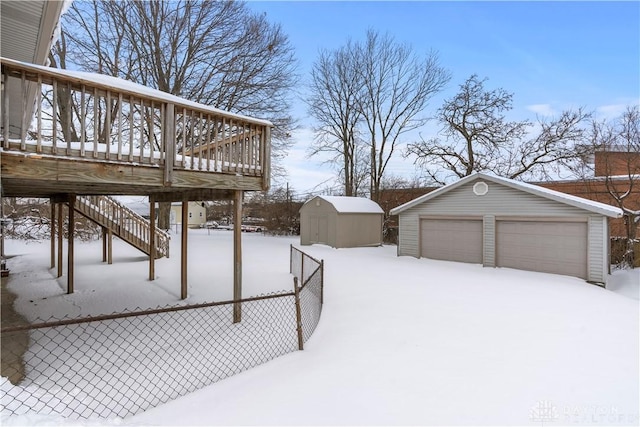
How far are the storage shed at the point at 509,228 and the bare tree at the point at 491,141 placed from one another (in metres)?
8.11

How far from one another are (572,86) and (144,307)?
18.9m

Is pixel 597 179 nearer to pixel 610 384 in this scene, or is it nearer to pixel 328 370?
pixel 610 384

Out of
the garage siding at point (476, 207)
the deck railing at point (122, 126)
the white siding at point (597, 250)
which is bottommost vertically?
the white siding at point (597, 250)

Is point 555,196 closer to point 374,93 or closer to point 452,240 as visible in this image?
point 452,240

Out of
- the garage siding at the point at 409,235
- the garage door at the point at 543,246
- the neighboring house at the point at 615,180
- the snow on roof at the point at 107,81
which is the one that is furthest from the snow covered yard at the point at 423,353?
the neighboring house at the point at 615,180

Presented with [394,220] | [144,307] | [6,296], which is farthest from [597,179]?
[6,296]

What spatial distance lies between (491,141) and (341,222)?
977 centimetres

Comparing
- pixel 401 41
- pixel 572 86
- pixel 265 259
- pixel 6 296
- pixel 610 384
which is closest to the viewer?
pixel 610 384

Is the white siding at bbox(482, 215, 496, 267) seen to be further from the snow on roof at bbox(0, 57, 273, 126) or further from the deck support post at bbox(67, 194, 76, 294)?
the deck support post at bbox(67, 194, 76, 294)

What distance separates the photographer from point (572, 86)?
15.5 m

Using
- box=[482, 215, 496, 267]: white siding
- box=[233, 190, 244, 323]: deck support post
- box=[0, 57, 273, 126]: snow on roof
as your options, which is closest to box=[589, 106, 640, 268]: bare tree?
box=[482, 215, 496, 267]: white siding

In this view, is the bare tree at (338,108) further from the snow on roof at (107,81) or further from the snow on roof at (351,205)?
the snow on roof at (107,81)

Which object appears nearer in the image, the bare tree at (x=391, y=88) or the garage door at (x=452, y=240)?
the garage door at (x=452, y=240)

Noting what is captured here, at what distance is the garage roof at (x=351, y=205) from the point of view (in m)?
16.4
